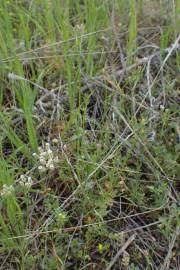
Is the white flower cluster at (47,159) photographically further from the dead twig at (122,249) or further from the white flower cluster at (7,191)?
the dead twig at (122,249)

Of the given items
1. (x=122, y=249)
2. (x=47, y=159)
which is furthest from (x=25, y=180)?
(x=122, y=249)

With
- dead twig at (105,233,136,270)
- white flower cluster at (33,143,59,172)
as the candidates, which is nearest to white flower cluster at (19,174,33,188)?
white flower cluster at (33,143,59,172)

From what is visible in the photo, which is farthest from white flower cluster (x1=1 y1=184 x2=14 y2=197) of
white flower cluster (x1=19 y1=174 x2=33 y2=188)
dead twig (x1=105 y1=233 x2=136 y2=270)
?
dead twig (x1=105 y1=233 x2=136 y2=270)

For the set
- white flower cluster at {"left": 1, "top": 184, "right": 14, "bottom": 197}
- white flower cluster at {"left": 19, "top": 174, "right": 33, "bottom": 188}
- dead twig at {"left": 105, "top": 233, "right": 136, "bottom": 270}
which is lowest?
dead twig at {"left": 105, "top": 233, "right": 136, "bottom": 270}

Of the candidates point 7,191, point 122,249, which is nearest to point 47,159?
point 7,191

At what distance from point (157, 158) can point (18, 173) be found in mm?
449

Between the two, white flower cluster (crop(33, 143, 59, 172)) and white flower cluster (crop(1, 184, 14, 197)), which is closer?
white flower cluster (crop(1, 184, 14, 197))

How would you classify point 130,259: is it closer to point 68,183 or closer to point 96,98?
point 68,183

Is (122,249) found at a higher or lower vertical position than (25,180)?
lower

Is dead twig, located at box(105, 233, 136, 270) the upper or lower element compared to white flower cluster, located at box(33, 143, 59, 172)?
lower

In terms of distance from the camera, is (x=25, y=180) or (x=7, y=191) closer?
(x=7, y=191)

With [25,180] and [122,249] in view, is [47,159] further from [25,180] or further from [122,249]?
[122,249]

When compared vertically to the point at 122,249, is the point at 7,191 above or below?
above

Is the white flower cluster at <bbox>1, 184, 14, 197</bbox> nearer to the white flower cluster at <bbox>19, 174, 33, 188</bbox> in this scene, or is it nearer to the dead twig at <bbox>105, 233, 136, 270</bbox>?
the white flower cluster at <bbox>19, 174, 33, 188</bbox>
